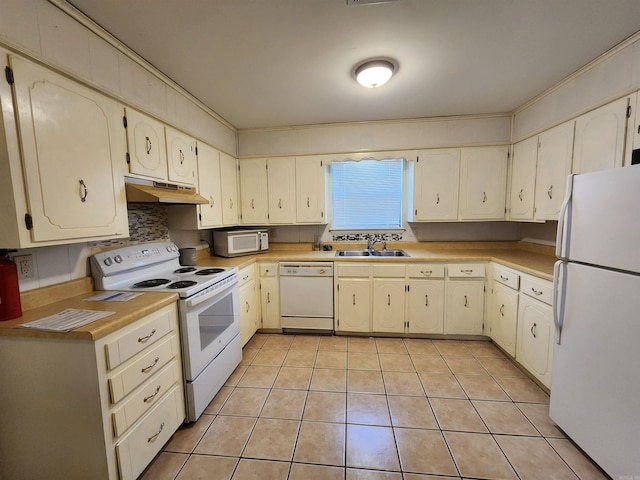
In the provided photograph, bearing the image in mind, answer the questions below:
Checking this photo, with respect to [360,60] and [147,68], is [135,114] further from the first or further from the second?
[360,60]

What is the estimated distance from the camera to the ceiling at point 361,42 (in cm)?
135

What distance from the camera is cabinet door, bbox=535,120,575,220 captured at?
82.4 inches

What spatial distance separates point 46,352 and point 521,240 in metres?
4.12

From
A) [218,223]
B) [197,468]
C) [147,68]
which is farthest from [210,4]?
[197,468]

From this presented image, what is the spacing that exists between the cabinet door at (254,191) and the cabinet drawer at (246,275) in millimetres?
675

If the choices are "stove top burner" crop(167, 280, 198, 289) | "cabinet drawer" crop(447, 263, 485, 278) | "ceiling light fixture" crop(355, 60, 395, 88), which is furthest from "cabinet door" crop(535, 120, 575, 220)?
"stove top burner" crop(167, 280, 198, 289)

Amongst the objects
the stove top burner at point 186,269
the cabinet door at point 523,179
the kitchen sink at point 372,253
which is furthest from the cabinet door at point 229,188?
the cabinet door at point 523,179

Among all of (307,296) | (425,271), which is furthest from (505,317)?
(307,296)

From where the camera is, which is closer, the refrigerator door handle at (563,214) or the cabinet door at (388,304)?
the refrigerator door handle at (563,214)

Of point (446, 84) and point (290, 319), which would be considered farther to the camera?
point (290, 319)

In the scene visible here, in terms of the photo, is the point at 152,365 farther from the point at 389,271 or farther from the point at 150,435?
the point at 389,271

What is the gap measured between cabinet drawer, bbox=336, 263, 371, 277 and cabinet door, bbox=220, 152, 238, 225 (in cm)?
138

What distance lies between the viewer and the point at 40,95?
3.84 ft

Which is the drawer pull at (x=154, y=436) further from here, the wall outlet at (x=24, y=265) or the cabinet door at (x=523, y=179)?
the cabinet door at (x=523, y=179)
